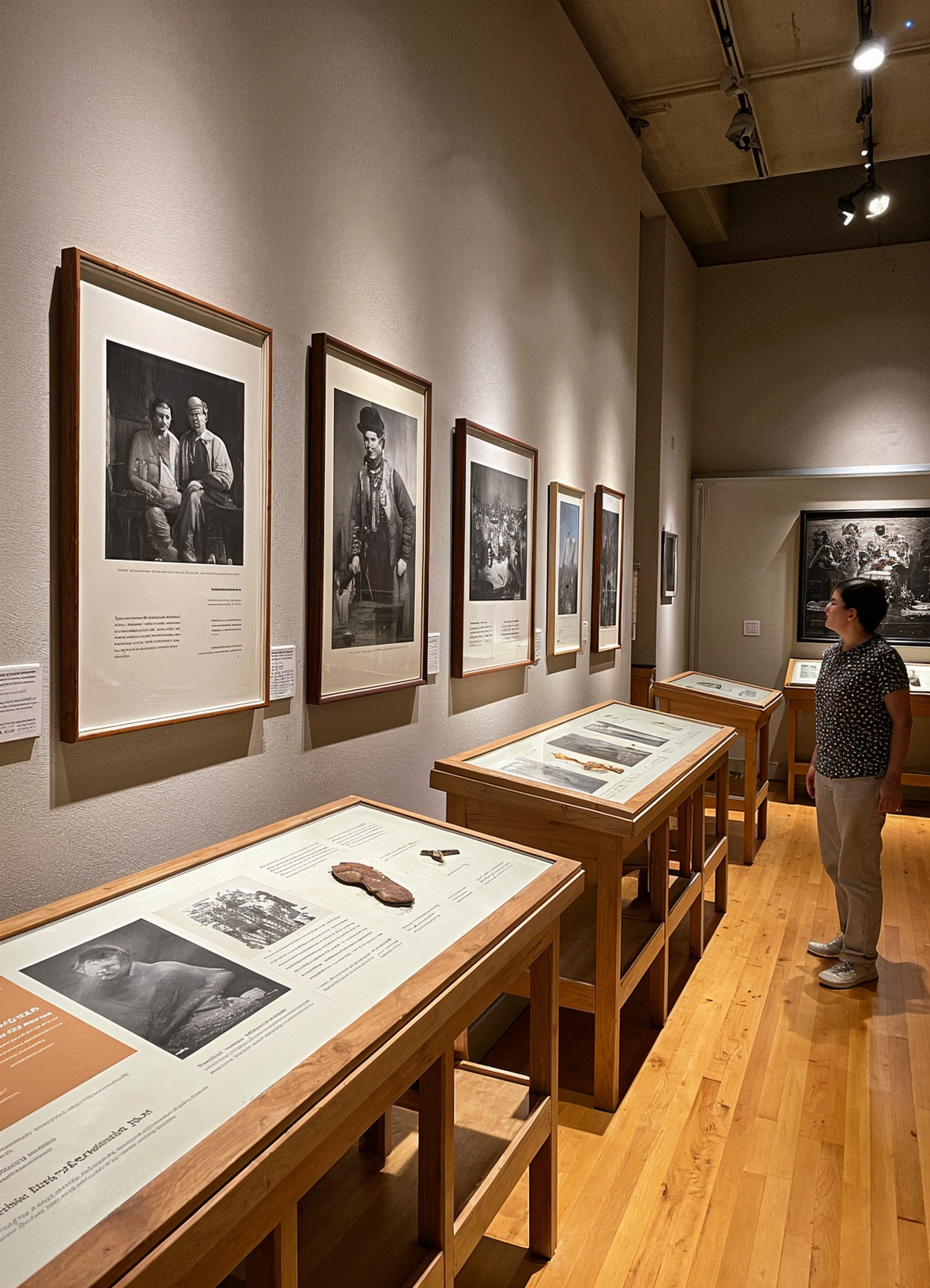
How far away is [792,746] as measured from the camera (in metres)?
6.99

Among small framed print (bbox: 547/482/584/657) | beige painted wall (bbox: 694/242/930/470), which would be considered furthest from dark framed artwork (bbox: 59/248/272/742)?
beige painted wall (bbox: 694/242/930/470)

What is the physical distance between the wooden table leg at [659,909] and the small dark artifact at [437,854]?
133 cm

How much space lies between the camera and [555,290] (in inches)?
163

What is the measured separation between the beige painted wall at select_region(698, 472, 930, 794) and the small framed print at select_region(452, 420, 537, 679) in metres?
4.39

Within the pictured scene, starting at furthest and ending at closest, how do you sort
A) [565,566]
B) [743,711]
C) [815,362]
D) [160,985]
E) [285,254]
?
[815,362], [743,711], [565,566], [285,254], [160,985]

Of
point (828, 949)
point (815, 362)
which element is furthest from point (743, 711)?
point (815, 362)

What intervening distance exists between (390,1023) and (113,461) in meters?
1.16

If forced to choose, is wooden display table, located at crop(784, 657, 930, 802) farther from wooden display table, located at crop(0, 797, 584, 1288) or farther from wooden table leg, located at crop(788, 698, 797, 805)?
wooden display table, located at crop(0, 797, 584, 1288)

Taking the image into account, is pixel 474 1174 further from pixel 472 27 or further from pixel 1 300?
pixel 472 27

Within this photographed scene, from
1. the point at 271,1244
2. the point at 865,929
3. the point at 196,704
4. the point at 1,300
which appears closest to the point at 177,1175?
the point at 271,1244

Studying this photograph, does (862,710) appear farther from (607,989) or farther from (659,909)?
(607,989)

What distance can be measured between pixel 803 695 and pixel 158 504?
6112 millimetres

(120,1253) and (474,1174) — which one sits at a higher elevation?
(120,1253)

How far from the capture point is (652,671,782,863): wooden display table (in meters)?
5.46
